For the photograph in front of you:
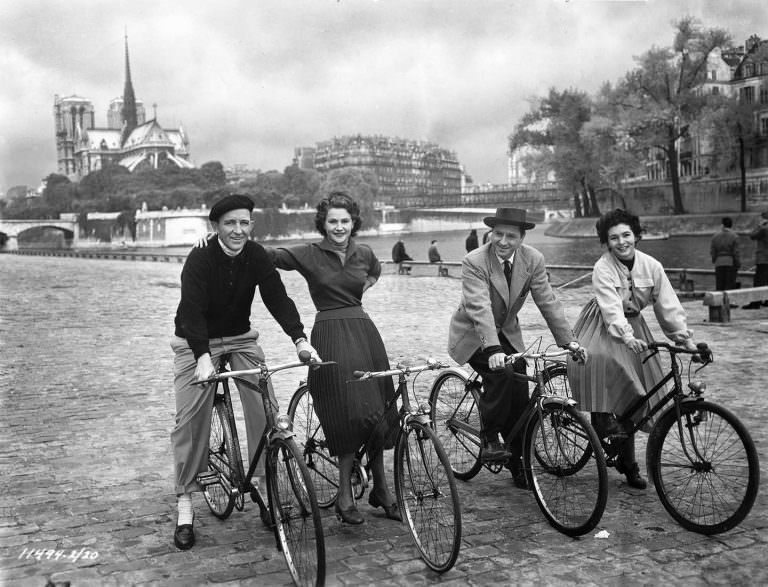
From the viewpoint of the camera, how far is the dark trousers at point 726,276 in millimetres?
15875

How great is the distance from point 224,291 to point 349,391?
77cm

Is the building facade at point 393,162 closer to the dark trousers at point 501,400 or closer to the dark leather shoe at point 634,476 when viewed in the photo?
the dark leather shoe at point 634,476

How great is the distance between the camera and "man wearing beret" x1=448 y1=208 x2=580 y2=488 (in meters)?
4.50

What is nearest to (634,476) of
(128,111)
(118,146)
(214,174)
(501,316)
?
(501,316)

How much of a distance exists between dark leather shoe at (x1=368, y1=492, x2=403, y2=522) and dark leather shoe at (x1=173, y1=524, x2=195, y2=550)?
36.2 inches

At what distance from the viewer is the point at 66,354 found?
10.3 m

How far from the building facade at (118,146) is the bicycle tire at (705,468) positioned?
92.4 m

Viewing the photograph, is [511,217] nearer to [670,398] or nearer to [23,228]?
[670,398]

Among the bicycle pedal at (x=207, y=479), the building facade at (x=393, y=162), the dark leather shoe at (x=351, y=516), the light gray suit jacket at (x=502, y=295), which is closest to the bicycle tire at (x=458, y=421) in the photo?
the light gray suit jacket at (x=502, y=295)

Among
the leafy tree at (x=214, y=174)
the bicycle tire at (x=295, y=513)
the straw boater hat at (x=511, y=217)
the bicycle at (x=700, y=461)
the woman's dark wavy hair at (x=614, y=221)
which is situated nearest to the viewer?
the bicycle tire at (x=295, y=513)

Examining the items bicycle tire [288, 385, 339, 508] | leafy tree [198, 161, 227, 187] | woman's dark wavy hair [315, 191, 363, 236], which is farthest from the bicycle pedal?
leafy tree [198, 161, 227, 187]

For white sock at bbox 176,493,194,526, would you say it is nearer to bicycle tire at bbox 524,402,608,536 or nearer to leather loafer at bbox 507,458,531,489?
bicycle tire at bbox 524,402,608,536

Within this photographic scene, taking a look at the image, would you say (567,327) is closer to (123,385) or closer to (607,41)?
(123,385)

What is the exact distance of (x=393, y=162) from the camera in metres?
81.4
